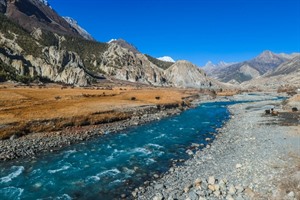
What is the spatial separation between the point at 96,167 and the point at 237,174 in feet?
48.1

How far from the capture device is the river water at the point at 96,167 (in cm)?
2375

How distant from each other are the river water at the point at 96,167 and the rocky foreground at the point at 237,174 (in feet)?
8.63

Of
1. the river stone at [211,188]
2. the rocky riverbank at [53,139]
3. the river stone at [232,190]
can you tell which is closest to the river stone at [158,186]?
the river stone at [211,188]

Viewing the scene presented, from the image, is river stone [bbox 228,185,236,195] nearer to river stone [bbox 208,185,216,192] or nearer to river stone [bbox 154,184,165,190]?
river stone [bbox 208,185,216,192]

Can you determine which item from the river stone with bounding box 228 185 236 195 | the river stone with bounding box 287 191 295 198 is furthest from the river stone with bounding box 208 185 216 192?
the river stone with bounding box 287 191 295 198

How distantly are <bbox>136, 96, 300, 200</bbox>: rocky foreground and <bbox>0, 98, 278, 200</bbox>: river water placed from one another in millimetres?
2631

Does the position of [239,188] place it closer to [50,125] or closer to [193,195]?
[193,195]

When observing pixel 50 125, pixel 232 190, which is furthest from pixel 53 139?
pixel 232 190

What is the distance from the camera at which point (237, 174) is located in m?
24.7

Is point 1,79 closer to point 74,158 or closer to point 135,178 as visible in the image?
point 74,158

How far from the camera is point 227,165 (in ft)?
91.2

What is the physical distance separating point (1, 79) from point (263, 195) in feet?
458

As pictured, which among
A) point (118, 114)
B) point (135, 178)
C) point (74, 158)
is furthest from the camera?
point (118, 114)

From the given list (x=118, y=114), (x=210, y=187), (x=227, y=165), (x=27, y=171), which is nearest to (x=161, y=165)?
(x=227, y=165)
